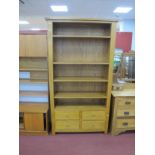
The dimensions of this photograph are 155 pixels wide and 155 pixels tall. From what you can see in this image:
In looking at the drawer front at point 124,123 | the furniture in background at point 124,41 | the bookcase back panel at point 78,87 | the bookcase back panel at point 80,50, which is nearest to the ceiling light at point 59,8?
the furniture in background at point 124,41

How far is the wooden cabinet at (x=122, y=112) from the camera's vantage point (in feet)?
8.96

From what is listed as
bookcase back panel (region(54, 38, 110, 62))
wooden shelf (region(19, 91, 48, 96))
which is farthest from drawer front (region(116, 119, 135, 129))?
wooden shelf (region(19, 91, 48, 96))

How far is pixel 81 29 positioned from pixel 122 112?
1586 millimetres

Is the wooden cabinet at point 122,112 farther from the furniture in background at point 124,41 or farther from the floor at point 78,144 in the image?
the furniture in background at point 124,41

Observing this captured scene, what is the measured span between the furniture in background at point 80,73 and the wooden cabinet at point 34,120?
159 millimetres

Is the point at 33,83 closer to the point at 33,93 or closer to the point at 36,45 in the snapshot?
the point at 33,93

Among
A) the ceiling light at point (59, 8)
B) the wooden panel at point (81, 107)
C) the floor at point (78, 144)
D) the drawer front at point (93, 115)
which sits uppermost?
the ceiling light at point (59, 8)

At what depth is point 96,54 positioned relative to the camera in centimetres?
292

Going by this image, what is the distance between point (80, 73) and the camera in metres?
2.98

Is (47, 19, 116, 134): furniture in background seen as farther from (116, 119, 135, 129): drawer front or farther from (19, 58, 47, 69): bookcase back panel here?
(19, 58, 47, 69): bookcase back panel
